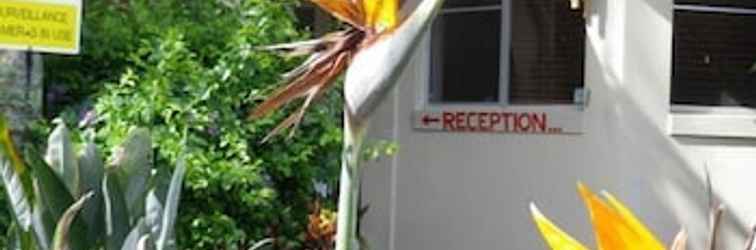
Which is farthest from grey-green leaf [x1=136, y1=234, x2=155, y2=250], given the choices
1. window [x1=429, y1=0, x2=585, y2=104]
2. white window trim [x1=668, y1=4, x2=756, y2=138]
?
window [x1=429, y1=0, x2=585, y2=104]

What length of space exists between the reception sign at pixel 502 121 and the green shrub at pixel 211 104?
190 centimetres

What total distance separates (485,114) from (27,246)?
19.8 feet

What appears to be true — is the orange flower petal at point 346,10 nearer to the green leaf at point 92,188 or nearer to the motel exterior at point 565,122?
the green leaf at point 92,188

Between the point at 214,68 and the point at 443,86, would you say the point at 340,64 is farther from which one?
the point at 443,86

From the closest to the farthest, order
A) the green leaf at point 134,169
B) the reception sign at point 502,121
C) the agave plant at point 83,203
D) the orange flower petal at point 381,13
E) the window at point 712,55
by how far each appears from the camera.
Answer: the orange flower petal at point 381,13 → the agave plant at point 83,203 → the green leaf at point 134,169 → the window at point 712,55 → the reception sign at point 502,121

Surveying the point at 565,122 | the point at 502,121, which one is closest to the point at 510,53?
the point at 502,121

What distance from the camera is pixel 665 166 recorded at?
8.01m

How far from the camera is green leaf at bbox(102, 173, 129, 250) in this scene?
2774 mm

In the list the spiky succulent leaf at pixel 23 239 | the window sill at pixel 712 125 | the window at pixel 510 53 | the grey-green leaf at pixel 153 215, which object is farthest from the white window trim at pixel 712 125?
the spiky succulent leaf at pixel 23 239

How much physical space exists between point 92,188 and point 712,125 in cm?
565

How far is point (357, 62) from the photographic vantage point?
1.94 metres

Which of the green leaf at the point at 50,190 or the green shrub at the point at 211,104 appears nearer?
the green leaf at the point at 50,190

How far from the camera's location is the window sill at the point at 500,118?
27.1ft

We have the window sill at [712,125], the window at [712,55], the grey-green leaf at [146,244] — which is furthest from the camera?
the window at [712,55]
